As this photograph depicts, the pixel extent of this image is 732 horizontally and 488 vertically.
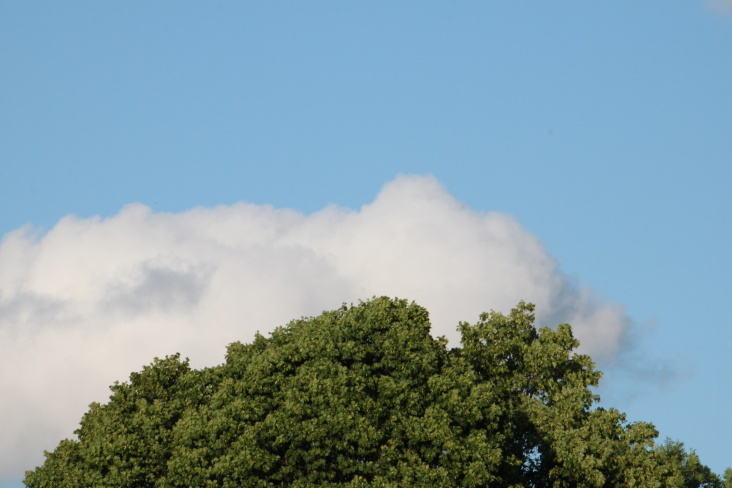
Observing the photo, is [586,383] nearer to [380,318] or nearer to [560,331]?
[560,331]

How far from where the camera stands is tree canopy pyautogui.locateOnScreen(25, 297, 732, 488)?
156 feet

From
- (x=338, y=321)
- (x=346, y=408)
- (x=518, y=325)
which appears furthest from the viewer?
(x=518, y=325)

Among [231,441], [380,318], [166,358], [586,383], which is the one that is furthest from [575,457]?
[166,358]

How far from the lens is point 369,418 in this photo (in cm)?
4828

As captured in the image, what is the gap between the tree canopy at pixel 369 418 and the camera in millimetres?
47438

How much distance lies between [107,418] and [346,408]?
41.9ft

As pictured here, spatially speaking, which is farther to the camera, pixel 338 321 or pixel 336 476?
pixel 338 321

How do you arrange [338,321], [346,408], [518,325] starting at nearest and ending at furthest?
[346,408], [338,321], [518,325]

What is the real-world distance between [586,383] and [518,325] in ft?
15.7

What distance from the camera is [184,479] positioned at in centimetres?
4772

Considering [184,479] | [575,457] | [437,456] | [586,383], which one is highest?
[586,383]

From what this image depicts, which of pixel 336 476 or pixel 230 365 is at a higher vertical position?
pixel 230 365

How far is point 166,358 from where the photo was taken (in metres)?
55.9

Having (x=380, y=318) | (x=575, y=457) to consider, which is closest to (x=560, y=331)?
(x=575, y=457)
